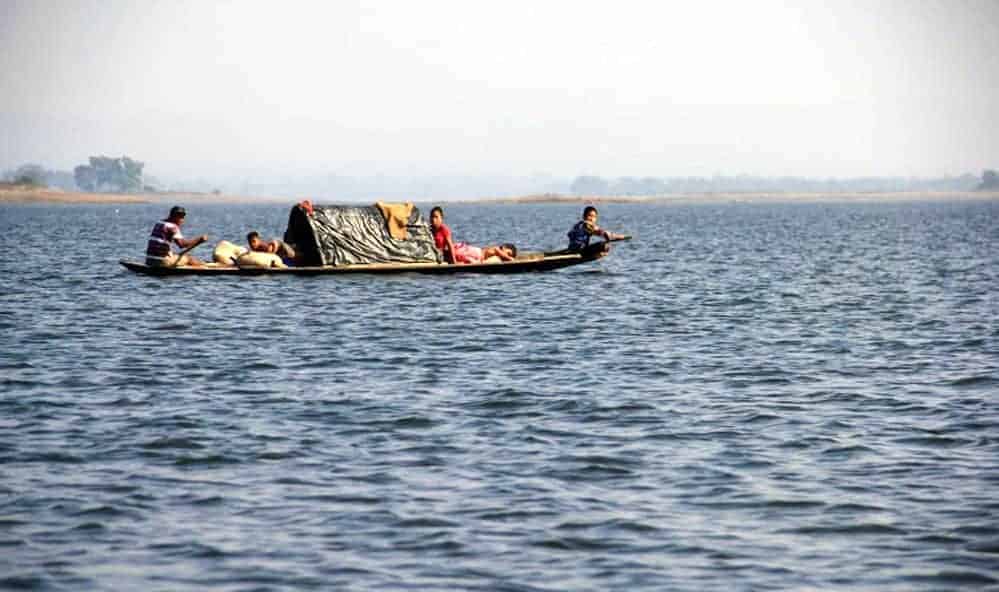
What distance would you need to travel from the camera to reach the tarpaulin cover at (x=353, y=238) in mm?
33719

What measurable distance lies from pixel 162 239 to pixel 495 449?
66.2ft

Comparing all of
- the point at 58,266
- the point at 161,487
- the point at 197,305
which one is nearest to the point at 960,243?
the point at 58,266

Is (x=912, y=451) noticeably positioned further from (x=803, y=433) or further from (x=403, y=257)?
(x=403, y=257)

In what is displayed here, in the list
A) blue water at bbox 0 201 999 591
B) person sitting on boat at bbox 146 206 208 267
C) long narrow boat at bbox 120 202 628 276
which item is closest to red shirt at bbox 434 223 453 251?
long narrow boat at bbox 120 202 628 276

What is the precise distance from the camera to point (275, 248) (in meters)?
33.6

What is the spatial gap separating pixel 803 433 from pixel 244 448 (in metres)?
5.41

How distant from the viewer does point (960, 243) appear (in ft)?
208

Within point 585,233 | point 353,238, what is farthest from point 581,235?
point 353,238

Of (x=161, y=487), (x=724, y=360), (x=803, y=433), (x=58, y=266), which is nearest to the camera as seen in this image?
(x=161, y=487)

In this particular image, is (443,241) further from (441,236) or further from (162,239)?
(162,239)

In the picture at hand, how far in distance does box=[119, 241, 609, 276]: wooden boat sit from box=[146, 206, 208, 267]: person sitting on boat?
18 centimetres

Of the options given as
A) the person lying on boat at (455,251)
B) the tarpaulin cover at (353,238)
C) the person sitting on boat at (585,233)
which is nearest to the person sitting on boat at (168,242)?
the tarpaulin cover at (353,238)

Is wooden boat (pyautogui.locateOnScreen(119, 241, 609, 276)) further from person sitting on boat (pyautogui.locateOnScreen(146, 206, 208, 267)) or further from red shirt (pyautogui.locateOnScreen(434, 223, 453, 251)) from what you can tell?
red shirt (pyautogui.locateOnScreen(434, 223, 453, 251))

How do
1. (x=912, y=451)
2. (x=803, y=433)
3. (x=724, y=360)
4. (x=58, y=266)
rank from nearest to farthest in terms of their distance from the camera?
(x=912, y=451), (x=803, y=433), (x=724, y=360), (x=58, y=266)
